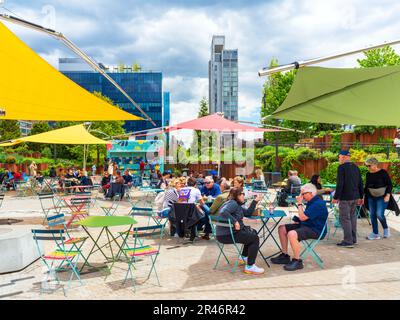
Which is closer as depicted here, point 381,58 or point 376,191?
point 376,191

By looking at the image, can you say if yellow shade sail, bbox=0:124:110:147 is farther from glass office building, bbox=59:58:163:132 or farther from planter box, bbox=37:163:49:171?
glass office building, bbox=59:58:163:132

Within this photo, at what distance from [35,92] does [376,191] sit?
6.64 meters

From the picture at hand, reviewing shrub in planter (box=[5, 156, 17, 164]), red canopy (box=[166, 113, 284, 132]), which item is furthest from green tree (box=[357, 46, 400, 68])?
shrub in planter (box=[5, 156, 17, 164])

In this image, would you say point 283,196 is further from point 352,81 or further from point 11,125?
point 11,125

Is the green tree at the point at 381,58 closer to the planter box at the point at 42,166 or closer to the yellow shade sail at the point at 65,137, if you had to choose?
the yellow shade sail at the point at 65,137

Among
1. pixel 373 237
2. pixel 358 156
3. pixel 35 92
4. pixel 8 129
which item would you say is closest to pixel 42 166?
pixel 8 129

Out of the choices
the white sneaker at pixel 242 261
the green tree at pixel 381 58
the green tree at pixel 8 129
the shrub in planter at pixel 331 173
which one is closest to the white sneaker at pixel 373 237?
the white sneaker at pixel 242 261

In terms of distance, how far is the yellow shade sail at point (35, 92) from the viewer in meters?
5.79

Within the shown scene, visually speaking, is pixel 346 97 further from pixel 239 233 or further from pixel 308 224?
pixel 239 233

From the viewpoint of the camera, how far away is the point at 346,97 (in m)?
5.84

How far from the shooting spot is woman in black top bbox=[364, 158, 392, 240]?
25.8 ft

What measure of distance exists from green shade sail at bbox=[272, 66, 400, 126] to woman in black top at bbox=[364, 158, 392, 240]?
7.51 ft

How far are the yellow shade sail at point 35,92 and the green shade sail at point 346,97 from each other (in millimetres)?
3377
